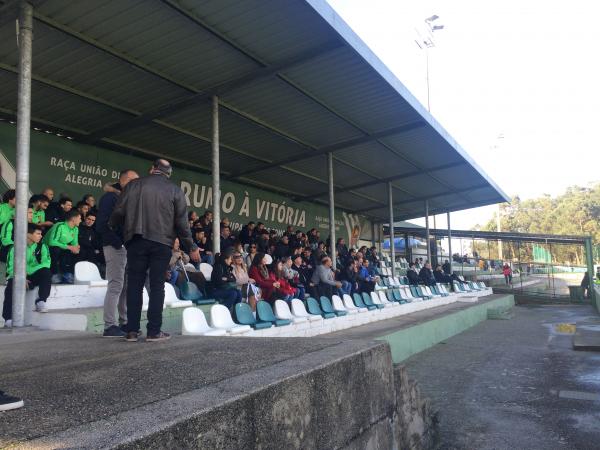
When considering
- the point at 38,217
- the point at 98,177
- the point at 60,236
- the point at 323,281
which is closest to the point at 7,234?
the point at 60,236

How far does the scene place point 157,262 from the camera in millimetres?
3697

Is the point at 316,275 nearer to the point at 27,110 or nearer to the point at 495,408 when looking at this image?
the point at 495,408

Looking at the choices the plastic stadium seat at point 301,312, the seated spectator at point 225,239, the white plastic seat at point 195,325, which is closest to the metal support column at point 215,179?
the seated spectator at point 225,239

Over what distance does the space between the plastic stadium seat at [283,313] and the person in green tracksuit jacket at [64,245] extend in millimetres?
3442

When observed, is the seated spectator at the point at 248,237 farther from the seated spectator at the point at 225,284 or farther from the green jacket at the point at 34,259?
the green jacket at the point at 34,259

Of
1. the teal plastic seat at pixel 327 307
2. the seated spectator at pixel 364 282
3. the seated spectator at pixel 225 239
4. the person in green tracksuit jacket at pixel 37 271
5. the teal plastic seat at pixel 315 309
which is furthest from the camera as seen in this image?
the seated spectator at pixel 364 282

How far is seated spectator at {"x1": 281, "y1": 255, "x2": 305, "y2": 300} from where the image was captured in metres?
9.91

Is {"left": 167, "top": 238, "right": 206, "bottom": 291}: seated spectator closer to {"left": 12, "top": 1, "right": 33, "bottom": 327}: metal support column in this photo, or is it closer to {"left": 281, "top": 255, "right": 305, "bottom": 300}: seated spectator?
{"left": 281, "top": 255, "right": 305, "bottom": 300}: seated spectator

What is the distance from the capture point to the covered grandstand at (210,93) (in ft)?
22.7

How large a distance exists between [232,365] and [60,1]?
6.22m

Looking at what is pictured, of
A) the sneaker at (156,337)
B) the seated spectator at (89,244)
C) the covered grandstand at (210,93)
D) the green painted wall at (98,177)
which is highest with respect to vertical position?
the covered grandstand at (210,93)

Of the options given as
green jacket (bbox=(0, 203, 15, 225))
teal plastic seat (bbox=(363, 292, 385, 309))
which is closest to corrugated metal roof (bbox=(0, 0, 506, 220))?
green jacket (bbox=(0, 203, 15, 225))

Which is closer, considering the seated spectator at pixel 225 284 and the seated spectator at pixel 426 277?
the seated spectator at pixel 225 284

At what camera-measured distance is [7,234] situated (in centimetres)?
586
